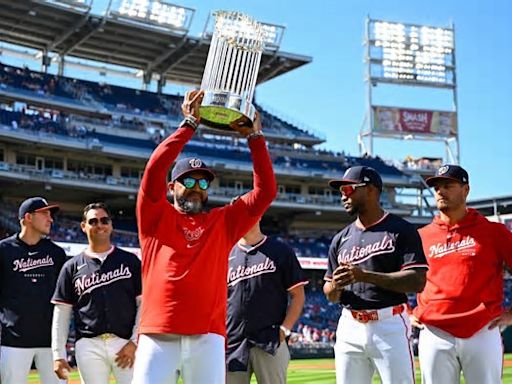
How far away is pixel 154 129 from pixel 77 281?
3754cm

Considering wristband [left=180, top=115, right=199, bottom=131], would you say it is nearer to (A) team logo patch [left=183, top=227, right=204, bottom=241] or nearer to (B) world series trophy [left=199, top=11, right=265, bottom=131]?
(B) world series trophy [left=199, top=11, right=265, bottom=131]

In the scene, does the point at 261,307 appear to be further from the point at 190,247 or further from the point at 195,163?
the point at 195,163

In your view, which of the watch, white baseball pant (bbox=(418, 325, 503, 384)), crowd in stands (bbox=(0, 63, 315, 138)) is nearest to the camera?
white baseball pant (bbox=(418, 325, 503, 384))

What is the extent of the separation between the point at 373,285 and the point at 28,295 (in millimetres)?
3251

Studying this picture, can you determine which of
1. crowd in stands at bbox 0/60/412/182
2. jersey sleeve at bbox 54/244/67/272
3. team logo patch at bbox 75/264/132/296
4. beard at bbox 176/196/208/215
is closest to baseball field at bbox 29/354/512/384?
jersey sleeve at bbox 54/244/67/272

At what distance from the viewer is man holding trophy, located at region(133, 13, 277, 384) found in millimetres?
3947

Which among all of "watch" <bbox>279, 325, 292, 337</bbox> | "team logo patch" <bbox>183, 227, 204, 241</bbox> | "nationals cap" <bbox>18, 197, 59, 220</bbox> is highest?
"nationals cap" <bbox>18, 197, 59, 220</bbox>

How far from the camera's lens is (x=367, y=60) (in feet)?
153

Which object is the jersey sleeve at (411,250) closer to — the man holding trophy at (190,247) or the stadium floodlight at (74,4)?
the man holding trophy at (190,247)

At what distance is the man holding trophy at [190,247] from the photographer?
13.0 feet

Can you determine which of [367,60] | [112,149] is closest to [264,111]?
[367,60]

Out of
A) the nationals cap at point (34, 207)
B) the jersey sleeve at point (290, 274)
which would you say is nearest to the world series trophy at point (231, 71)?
the jersey sleeve at point (290, 274)

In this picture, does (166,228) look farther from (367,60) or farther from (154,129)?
(367,60)

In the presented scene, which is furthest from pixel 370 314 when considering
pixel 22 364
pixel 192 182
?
pixel 22 364
